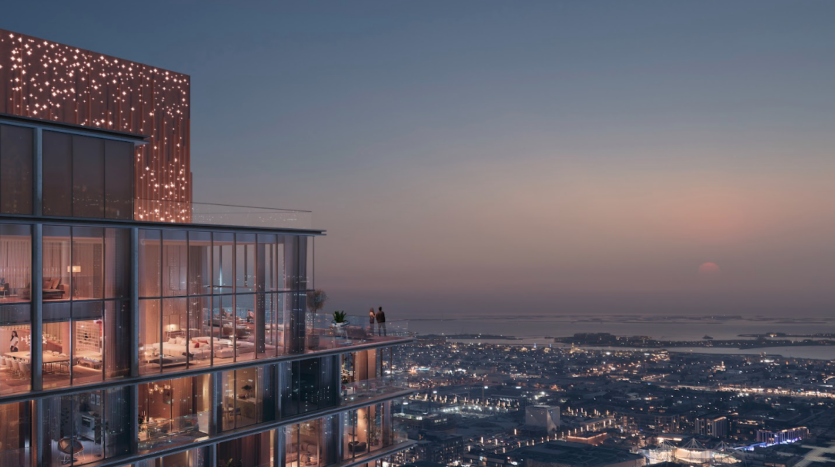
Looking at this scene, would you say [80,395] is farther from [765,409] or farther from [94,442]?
[765,409]

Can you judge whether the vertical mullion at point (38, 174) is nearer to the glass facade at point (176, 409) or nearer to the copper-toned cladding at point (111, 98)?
the copper-toned cladding at point (111, 98)

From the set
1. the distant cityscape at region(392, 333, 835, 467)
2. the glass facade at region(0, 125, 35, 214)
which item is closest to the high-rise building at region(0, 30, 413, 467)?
the glass facade at region(0, 125, 35, 214)

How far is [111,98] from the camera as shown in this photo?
757 inches

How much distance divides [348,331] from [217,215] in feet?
19.1

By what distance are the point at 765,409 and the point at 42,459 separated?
73.2 metres

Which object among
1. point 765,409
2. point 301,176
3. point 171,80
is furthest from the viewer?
point 765,409

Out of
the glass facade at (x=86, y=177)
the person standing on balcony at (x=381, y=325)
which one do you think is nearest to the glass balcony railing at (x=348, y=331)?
the person standing on balcony at (x=381, y=325)

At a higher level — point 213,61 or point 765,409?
point 213,61

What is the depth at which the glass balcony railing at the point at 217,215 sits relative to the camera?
13.5 meters

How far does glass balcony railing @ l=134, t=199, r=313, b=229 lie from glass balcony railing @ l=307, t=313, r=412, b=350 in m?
2.68

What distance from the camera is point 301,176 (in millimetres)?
43688

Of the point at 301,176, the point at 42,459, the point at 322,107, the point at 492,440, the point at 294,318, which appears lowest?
the point at 492,440

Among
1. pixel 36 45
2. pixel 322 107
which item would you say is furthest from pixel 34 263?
pixel 322 107

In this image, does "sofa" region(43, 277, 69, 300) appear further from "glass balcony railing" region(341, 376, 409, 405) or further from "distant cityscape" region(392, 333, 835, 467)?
"distant cityscape" region(392, 333, 835, 467)
